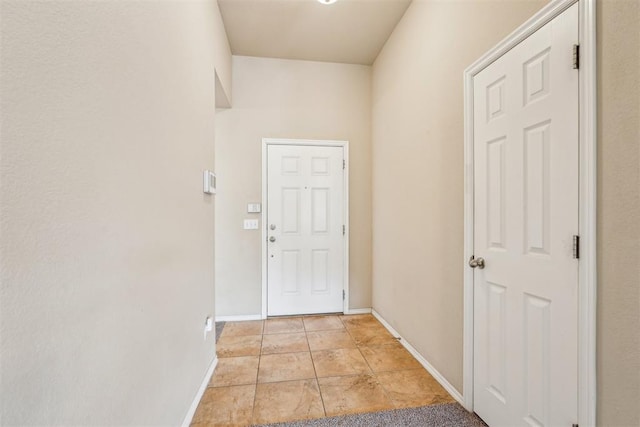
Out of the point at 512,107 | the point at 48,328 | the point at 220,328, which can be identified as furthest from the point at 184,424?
the point at 512,107

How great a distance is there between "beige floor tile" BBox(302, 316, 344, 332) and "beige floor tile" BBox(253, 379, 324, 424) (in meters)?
0.93

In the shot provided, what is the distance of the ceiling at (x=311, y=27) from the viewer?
239cm

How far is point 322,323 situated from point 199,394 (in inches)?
59.0

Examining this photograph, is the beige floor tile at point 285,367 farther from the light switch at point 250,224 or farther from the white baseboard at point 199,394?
the light switch at point 250,224

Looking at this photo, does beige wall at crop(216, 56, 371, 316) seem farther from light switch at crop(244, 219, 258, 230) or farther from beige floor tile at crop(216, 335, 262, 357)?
beige floor tile at crop(216, 335, 262, 357)

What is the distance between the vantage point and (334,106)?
3311mm

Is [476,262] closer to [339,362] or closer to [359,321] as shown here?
[339,362]

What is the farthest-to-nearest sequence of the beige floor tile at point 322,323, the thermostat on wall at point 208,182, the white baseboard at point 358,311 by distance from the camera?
the white baseboard at point 358,311 → the beige floor tile at point 322,323 → the thermostat on wall at point 208,182

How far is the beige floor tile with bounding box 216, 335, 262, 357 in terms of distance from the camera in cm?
241

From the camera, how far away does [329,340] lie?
2.64 m

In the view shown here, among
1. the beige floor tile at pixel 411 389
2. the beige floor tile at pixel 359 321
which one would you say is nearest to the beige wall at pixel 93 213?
the beige floor tile at pixel 411 389

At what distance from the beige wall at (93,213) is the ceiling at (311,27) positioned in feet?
3.88

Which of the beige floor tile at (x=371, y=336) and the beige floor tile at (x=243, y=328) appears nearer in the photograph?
the beige floor tile at (x=371, y=336)

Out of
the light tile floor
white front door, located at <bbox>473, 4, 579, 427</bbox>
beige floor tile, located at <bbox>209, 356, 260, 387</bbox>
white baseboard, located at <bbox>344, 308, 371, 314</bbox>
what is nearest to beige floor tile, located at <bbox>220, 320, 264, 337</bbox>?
the light tile floor
